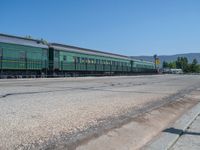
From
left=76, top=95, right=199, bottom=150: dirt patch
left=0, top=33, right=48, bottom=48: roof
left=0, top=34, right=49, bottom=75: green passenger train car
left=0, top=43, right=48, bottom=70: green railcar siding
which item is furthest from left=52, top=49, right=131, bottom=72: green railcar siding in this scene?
left=76, top=95, right=199, bottom=150: dirt patch

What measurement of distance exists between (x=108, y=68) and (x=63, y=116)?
50285mm

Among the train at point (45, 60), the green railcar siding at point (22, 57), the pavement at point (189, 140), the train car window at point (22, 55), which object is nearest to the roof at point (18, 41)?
the train at point (45, 60)

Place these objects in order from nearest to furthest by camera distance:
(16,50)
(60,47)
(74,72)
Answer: (16,50)
(60,47)
(74,72)

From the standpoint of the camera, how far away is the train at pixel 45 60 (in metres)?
32.3

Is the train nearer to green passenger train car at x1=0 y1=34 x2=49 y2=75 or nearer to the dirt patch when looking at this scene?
green passenger train car at x1=0 y1=34 x2=49 y2=75

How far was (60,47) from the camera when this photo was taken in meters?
42.3

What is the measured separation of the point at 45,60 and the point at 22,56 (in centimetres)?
517

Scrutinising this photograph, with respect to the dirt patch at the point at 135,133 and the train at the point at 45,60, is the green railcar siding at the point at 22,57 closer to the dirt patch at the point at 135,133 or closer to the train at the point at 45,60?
the train at the point at 45,60

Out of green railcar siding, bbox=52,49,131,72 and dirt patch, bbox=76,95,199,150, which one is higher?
green railcar siding, bbox=52,49,131,72

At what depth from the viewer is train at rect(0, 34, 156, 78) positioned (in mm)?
32281

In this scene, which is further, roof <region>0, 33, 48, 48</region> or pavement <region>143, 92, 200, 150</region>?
roof <region>0, 33, 48, 48</region>

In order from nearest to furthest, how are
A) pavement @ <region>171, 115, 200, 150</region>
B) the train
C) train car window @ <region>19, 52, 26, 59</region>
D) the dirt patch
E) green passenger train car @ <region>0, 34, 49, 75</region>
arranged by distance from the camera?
the dirt patch → pavement @ <region>171, 115, 200, 150</region> → green passenger train car @ <region>0, 34, 49, 75</region> → the train → train car window @ <region>19, 52, 26, 59</region>

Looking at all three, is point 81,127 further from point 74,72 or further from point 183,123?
point 74,72

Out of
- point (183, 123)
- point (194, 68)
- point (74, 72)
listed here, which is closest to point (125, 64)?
point (74, 72)
